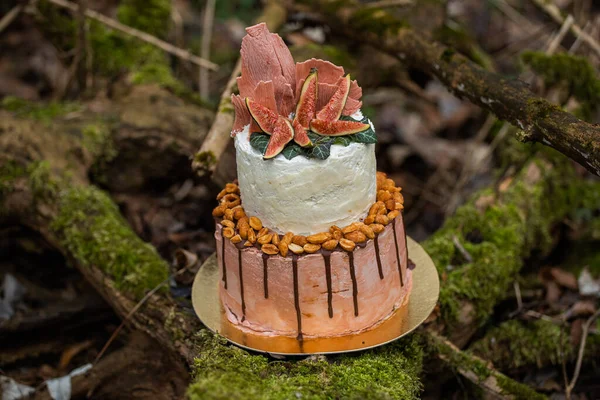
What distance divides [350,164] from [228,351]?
95cm

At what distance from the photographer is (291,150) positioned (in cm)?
258

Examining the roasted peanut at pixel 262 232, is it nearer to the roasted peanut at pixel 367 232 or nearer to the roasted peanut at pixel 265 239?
the roasted peanut at pixel 265 239

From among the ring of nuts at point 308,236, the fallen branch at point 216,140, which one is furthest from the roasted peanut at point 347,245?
the fallen branch at point 216,140

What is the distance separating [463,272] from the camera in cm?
357

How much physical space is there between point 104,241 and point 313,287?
5.01 feet

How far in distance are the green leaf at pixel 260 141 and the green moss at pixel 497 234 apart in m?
1.40

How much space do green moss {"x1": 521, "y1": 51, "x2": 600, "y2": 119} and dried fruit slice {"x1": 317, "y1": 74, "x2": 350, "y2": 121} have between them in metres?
2.32

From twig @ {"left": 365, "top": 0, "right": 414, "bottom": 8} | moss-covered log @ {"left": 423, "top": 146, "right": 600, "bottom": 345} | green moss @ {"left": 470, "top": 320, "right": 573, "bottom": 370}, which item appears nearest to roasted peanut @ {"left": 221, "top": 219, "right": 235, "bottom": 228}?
moss-covered log @ {"left": 423, "top": 146, "right": 600, "bottom": 345}

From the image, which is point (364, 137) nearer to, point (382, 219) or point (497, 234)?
point (382, 219)

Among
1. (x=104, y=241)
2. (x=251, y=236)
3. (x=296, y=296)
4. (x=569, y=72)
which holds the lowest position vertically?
(x=104, y=241)

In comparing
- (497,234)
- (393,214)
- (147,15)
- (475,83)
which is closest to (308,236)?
(393,214)

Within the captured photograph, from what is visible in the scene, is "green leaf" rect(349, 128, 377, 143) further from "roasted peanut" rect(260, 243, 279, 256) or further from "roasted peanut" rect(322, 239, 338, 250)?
"roasted peanut" rect(260, 243, 279, 256)

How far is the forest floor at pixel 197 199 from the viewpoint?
3.65m

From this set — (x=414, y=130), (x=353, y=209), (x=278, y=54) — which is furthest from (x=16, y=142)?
(x=414, y=130)
